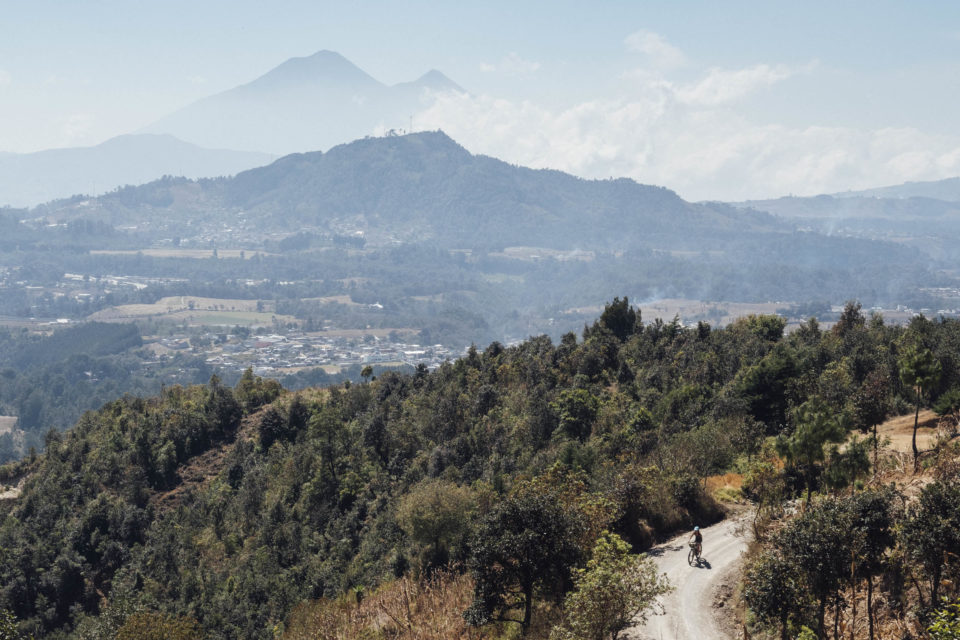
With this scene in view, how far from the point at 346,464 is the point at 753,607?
48.9m

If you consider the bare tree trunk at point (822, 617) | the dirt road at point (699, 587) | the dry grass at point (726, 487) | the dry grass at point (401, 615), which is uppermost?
the bare tree trunk at point (822, 617)

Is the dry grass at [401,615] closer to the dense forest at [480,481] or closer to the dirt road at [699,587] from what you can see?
the dense forest at [480,481]

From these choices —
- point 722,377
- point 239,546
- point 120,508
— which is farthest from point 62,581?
point 722,377

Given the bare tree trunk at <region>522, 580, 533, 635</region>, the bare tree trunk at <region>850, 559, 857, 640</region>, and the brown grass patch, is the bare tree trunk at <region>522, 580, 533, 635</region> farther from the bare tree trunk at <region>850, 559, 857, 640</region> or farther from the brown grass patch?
the brown grass patch

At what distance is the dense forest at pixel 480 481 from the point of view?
1007 inches

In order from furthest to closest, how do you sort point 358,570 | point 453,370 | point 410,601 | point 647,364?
point 453,370 → point 647,364 → point 358,570 → point 410,601

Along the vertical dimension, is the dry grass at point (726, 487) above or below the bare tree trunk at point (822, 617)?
below

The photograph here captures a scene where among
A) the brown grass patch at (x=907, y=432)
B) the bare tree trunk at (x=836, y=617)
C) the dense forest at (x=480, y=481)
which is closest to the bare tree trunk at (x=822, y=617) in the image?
the dense forest at (x=480, y=481)

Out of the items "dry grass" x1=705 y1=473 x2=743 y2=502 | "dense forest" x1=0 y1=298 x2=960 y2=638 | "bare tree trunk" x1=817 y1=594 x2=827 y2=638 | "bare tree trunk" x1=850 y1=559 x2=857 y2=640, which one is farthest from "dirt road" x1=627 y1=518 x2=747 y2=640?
"bare tree trunk" x1=850 y1=559 x2=857 y2=640

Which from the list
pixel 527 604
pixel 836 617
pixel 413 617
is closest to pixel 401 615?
pixel 413 617

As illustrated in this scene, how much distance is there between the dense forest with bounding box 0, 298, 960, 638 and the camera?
1007 inches

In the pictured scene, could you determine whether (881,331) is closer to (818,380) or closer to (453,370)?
(818,380)

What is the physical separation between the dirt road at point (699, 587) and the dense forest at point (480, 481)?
1706 millimetres

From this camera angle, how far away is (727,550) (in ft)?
99.6
